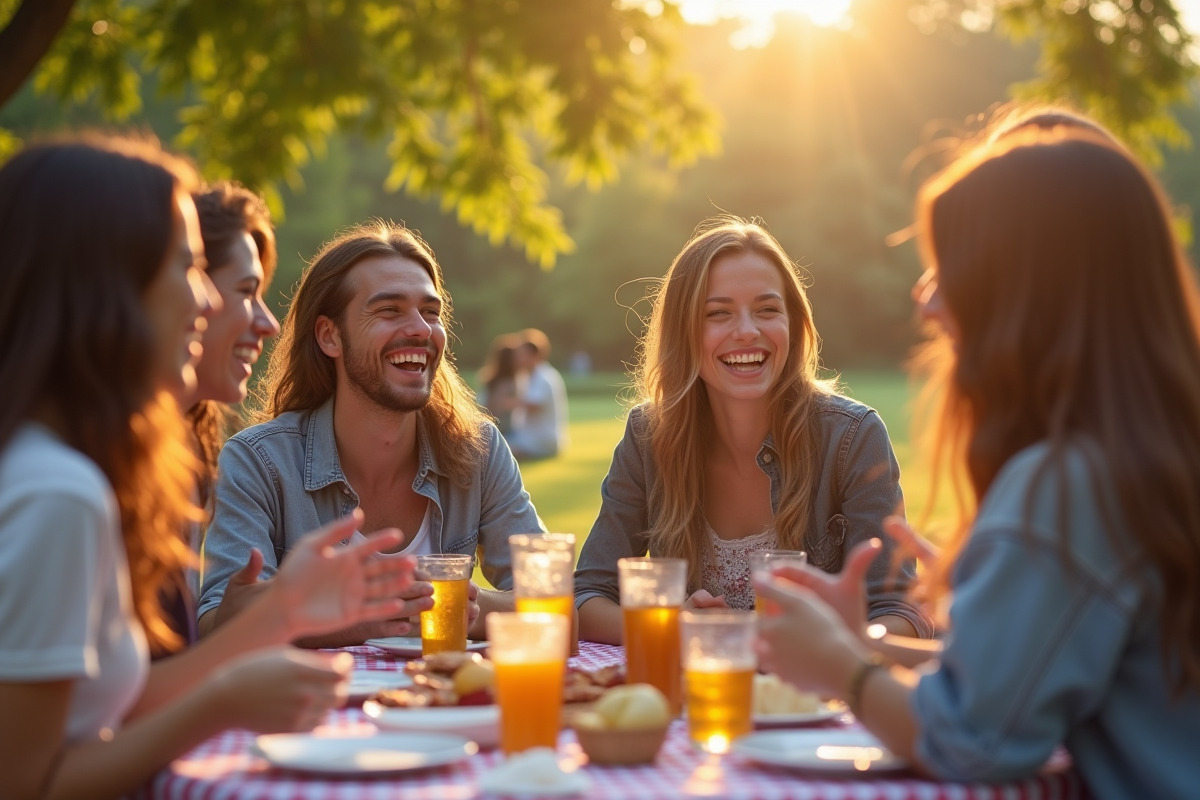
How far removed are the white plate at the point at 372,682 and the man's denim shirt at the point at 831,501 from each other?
38.9 inches

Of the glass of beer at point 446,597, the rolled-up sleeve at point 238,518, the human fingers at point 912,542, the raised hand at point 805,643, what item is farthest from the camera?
the rolled-up sleeve at point 238,518

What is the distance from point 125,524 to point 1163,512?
5.42 ft

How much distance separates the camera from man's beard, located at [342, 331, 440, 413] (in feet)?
13.4

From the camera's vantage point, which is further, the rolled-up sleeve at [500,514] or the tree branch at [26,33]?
the tree branch at [26,33]

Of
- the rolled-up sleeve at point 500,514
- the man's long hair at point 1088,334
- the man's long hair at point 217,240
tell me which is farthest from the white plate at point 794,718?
the rolled-up sleeve at point 500,514

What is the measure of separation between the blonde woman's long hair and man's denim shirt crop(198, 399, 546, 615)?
0.45 metres

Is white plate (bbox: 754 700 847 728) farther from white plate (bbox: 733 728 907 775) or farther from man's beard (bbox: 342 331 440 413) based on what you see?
man's beard (bbox: 342 331 440 413)

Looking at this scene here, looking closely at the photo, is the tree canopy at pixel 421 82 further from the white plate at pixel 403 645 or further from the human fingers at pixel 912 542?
the human fingers at pixel 912 542

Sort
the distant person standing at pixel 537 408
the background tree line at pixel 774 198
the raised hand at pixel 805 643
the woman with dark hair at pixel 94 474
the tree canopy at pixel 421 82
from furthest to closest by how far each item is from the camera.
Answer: the background tree line at pixel 774 198
the distant person standing at pixel 537 408
the tree canopy at pixel 421 82
the raised hand at pixel 805 643
the woman with dark hair at pixel 94 474

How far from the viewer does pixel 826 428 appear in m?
3.92

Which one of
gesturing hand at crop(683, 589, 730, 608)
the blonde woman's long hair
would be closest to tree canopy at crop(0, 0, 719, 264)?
the blonde woman's long hair

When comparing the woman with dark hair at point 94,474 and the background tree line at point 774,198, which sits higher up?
the background tree line at point 774,198

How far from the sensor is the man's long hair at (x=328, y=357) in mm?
4215

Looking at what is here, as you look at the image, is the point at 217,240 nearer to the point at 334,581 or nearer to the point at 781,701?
the point at 334,581
